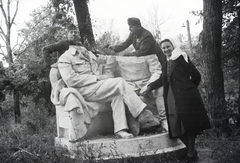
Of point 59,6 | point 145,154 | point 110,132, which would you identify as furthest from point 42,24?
point 145,154

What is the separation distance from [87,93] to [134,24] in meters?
1.51

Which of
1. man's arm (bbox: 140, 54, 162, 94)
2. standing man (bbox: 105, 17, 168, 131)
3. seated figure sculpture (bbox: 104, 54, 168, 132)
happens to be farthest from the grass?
man's arm (bbox: 140, 54, 162, 94)

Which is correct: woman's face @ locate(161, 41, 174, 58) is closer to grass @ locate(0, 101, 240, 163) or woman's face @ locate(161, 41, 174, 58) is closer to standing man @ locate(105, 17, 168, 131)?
standing man @ locate(105, 17, 168, 131)

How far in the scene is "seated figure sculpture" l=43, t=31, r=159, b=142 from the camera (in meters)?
4.36

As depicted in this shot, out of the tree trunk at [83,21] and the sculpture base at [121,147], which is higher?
the tree trunk at [83,21]

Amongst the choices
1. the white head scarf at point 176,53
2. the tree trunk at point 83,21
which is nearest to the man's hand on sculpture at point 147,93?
the white head scarf at point 176,53

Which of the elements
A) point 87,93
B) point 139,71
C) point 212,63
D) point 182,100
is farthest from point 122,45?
point 212,63

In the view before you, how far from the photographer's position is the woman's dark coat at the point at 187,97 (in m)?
4.04

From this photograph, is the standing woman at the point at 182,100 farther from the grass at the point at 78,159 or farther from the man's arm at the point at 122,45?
the man's arm at the point at 122,45

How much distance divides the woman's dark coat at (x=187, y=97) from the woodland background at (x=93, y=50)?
45 cm

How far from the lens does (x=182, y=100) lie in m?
4.06

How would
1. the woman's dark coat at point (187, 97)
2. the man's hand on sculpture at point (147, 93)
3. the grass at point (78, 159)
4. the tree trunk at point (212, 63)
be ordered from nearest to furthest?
the grass at point (78, 159) < the woman's dark coat at point (187, 97) < the man's hand on sculpture at point (147, 93) < the tree trunk at point (212, 63)

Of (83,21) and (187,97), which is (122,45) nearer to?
(187,97)

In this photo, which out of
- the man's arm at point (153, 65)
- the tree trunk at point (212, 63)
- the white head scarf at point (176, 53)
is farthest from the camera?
the tree trunk at point (212, 63)
